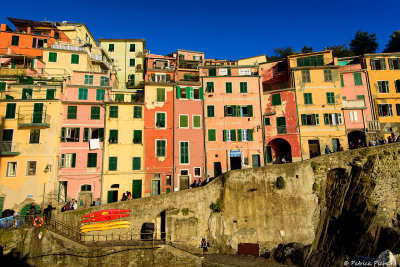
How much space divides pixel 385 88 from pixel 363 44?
19863 mm

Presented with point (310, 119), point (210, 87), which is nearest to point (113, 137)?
point (210, 87)

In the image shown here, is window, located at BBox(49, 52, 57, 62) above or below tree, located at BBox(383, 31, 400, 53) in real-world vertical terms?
below

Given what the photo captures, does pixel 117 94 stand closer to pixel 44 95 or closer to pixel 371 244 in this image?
pixel 44 95

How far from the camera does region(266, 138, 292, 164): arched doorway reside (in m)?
37.1

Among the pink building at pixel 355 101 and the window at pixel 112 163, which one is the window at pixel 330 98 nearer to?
the pink building at pixel 355 101

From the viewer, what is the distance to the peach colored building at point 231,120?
115ft

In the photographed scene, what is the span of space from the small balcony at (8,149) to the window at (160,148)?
49.7 feet

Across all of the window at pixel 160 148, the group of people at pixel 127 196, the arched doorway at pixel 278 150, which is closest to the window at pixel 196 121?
the window at pixel 160 148

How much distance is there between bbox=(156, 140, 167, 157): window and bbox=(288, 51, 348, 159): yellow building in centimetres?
1745

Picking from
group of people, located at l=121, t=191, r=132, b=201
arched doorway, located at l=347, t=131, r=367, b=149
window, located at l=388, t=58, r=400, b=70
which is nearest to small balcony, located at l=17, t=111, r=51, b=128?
group of people, located at l=121, t=191, r=132, b=201

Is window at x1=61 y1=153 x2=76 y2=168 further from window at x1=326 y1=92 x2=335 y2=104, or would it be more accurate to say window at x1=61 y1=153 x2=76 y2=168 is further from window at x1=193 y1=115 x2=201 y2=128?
window at x1=326 y1=92 x2=335 y2=104

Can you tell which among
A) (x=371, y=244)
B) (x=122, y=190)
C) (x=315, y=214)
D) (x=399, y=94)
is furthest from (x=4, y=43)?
→ (x=399, y=94)

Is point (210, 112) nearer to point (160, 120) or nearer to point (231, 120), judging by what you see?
point (231, 120)

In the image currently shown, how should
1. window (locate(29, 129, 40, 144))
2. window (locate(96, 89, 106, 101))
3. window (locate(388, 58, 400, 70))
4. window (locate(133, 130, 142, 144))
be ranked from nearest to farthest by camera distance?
window (locate(29, 129, 40, 144)), window (locate(133, 130, 142, 144)), window (locate(96, 89, 106, 101)), window (locate(388, 58, 400, 70))
